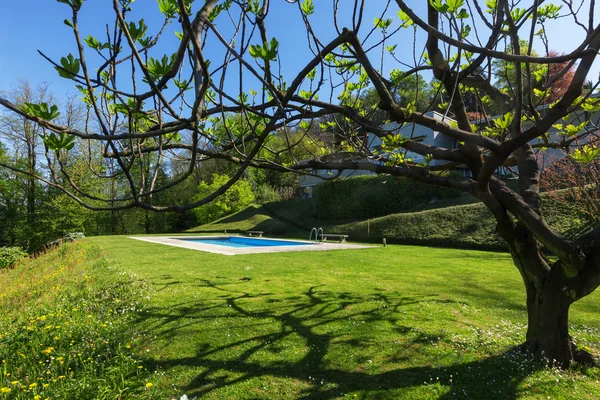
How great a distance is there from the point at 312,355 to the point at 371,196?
20.2 m

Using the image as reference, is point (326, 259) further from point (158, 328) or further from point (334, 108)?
point (334, 108)

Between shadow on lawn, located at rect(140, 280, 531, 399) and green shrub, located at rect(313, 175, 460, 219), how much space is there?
51.6 feet

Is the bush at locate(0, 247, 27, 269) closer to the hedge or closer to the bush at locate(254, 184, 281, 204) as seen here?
the hedge

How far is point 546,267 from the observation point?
3412 mm

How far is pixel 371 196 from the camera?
23281mm

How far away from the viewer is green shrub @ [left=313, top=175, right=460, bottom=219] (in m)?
21.7

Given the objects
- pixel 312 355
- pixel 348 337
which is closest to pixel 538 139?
pixel 348 337

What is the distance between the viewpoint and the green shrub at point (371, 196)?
21672 mm

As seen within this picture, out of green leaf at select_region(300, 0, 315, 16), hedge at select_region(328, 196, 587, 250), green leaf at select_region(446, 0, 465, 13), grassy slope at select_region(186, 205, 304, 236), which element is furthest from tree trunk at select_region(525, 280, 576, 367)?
grassy slope at select_region(186, 205, 304, 236)

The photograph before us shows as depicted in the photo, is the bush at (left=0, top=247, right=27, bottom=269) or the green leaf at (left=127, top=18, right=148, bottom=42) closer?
the green leaf at (left=127, top=18, right=148, bottom=42)

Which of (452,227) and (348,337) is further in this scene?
(452,227)

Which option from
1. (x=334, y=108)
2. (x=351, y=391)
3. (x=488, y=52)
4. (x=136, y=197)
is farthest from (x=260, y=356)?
(x=488, y=52)

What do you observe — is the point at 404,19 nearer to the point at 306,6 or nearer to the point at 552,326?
the point at 306,6

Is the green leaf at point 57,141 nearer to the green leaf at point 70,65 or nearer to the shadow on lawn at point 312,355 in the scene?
the green leaf at point 70,65
